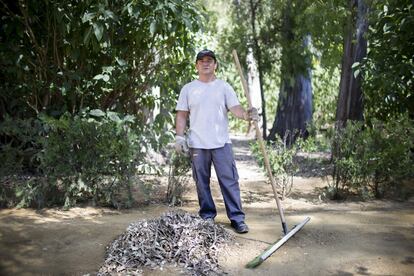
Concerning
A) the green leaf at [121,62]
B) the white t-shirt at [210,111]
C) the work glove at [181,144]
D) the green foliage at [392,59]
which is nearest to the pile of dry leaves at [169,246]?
the work glove at [181,144]

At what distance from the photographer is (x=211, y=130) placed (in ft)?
14.8

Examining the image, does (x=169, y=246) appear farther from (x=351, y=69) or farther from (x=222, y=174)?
(x=351, y=69)

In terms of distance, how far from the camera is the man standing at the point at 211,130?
4.51m

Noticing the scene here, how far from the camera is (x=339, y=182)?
6.60 meters

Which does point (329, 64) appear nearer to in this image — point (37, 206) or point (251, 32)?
point (251, 32)

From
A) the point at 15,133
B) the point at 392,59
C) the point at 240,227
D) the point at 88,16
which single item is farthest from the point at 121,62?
the point at 392,59

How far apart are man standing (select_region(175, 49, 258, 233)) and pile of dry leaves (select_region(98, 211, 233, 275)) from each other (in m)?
0.32

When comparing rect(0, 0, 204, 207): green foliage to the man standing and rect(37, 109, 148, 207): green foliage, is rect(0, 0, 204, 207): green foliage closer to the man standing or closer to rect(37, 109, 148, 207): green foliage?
rect(37, 109, 148, 207): green foliage

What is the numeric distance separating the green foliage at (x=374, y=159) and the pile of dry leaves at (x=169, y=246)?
8.07 feet

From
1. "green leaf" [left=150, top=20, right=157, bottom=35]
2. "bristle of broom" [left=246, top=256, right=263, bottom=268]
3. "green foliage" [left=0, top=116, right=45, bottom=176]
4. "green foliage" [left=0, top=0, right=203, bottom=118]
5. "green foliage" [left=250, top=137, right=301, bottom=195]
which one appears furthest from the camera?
"green foliage" [left=250, top=137, right=301, bottom=195]

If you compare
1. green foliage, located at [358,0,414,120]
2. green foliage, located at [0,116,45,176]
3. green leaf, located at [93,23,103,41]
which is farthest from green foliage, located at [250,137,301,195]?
green foliage, located at [0,116,45,176]

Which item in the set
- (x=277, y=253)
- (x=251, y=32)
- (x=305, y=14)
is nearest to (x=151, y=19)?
(x=277, y=253)

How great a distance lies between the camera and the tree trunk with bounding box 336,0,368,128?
8.33 metres

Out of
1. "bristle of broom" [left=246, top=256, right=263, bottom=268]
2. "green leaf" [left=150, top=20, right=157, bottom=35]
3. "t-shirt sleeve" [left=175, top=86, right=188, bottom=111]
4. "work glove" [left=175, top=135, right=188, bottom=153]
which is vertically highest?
"green leaf" [left=150, top=20, right=157, bottom=35]
